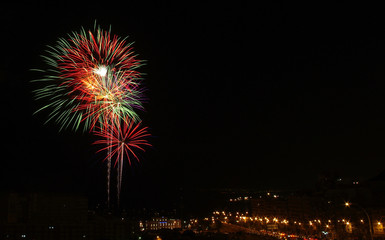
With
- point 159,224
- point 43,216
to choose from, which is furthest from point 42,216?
point 159,224

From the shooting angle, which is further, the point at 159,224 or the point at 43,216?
the point at 159,224

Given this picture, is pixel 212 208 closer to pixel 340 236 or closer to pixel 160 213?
A: pixel 160 213

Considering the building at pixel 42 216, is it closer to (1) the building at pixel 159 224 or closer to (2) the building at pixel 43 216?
(2) the building at pixel 43 216

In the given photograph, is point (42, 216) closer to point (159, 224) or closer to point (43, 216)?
point (43, 216)

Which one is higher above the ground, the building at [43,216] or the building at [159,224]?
the building at [43,216]

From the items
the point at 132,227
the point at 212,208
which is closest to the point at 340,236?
the point at 132,227

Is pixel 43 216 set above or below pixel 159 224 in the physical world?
above

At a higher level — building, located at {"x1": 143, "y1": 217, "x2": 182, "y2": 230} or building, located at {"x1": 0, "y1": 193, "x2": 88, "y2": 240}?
building, located at {"x1": 0, "y1": 193, "x2": 88, "y2": 240}

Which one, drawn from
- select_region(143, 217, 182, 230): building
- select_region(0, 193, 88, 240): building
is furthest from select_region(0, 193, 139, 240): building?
select_region(143, 217, 182, 230): building

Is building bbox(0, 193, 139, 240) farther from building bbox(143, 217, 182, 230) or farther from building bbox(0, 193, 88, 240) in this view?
building bbox(143, 217, 182, 230)

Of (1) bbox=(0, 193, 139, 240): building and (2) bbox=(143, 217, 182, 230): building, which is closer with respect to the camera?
(1) bbox=(0, 193, 139, 240): building

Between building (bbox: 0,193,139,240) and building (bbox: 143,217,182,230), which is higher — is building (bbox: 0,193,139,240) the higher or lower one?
the higher one

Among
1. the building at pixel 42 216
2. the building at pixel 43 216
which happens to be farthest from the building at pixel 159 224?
the building at pixel 42 216
